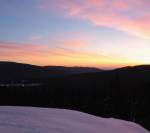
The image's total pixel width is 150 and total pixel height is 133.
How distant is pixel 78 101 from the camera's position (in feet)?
256

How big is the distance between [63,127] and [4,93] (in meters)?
77.5

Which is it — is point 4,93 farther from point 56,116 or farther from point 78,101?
point 56,116

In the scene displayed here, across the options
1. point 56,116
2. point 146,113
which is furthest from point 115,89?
point 56,116

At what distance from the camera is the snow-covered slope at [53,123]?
355 cm

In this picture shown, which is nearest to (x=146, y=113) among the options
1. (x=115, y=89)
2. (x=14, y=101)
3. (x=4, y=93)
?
(x=115, y=89)

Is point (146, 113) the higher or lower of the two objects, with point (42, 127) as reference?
lower

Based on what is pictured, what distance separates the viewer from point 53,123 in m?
4.02

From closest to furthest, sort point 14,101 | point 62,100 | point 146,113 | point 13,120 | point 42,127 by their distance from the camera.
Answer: point 42,127 < point 13,120 < point 146,113 < point 14,101 < point 62,100

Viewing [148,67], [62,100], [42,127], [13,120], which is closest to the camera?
[42,127]

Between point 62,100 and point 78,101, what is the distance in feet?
11.5

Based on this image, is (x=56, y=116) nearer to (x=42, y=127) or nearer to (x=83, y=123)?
(x=83, y=123)

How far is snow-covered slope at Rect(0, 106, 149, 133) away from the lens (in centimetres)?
355

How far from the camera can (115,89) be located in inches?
2394

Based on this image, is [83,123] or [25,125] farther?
[83,123]
